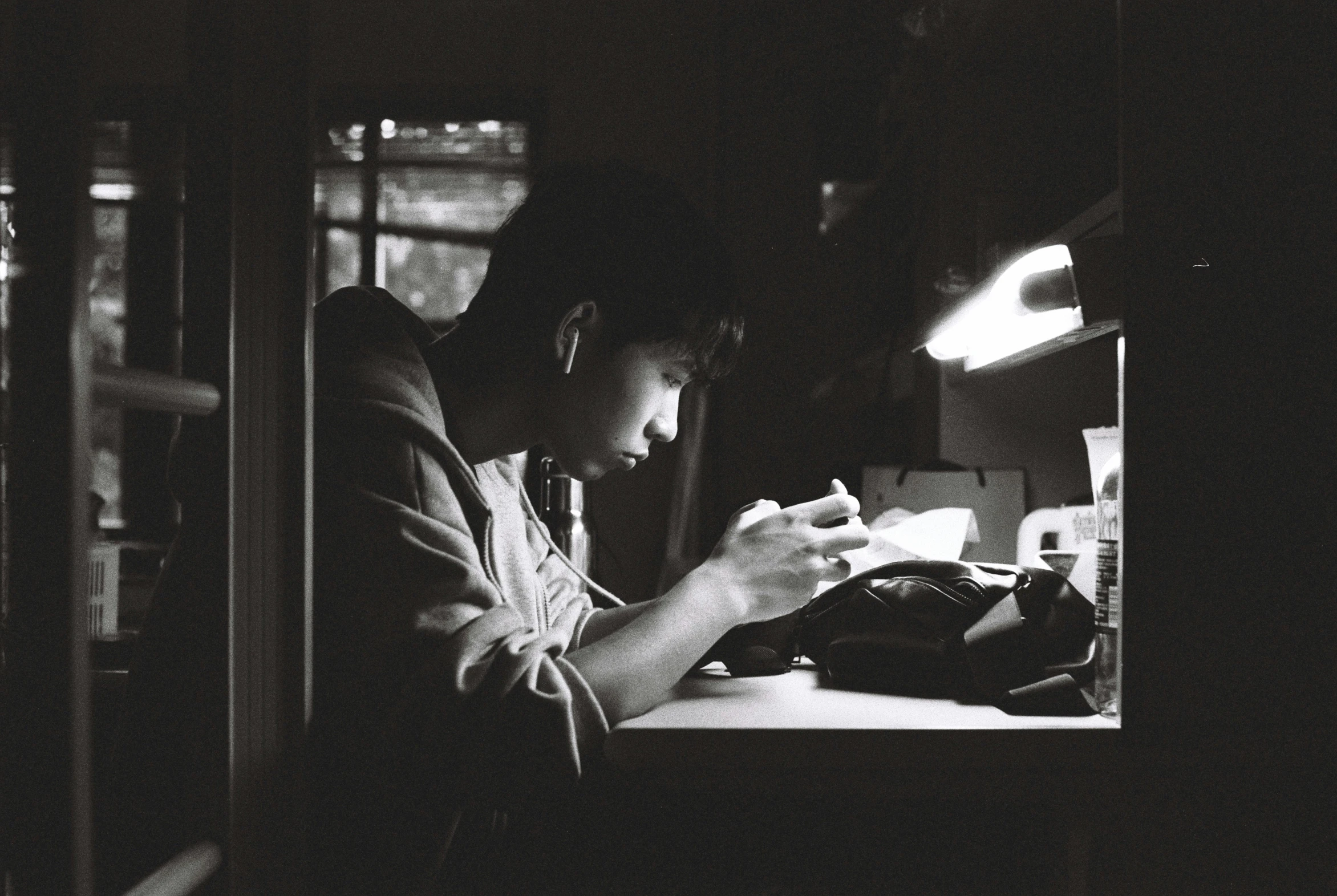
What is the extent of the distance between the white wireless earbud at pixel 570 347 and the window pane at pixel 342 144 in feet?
9.41

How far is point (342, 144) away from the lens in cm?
366

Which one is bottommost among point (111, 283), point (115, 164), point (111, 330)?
point (111, 330)

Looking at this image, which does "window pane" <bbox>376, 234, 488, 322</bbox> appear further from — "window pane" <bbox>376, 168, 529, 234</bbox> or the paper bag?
the paper bag

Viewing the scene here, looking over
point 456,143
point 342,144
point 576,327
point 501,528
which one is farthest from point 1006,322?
point 342,144

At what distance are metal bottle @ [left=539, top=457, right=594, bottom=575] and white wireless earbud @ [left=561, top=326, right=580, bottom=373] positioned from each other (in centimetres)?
84

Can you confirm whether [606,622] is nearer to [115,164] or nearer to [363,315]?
[363,315]

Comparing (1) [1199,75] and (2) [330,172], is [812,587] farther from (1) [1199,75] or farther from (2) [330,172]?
(2) [330,172]

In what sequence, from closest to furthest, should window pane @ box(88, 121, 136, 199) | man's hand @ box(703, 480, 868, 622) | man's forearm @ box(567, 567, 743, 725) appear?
man's forearm @ box(567, 567, 743, 725) < man's hand @ box(703, 480, 868, 622) < window pane @ box(88, 121, 136, 199)

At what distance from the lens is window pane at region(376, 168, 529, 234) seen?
373 cm

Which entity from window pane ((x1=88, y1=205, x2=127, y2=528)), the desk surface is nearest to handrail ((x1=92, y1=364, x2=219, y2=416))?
the desk surface

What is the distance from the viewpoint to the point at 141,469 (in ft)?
11.8

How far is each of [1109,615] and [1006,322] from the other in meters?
0.54

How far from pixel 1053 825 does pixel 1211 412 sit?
397mm

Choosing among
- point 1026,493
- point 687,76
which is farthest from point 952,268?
point 687,76
